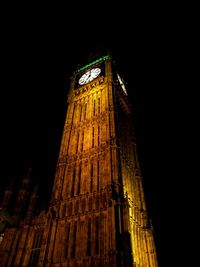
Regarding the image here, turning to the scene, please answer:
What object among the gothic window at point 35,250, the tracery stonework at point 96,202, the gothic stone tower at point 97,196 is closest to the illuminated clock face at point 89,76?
the gothic stone tower at point 97,196

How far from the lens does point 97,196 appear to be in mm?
20703

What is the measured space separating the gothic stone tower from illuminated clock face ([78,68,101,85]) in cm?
211

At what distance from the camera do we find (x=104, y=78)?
33125 millimetres

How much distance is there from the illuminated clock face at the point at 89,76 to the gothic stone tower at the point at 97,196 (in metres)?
2.11

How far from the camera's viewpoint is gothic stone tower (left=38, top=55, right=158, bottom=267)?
17891 mm

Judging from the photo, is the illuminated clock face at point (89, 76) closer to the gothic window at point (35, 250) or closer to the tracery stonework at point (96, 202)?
the tracery stonework at point (96, 202)

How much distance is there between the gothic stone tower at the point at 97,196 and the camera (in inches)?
704

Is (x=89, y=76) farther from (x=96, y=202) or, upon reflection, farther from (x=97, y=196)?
(x=96, y=202)

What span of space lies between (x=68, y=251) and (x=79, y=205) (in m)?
3.69

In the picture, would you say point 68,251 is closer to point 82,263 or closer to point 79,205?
point 82,263

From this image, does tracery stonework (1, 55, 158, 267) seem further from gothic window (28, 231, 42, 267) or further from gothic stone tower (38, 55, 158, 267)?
gothic window (28, 231, 42, 267)

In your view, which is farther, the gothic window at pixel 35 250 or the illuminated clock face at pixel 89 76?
the illuminated clock face at pixel 89 76

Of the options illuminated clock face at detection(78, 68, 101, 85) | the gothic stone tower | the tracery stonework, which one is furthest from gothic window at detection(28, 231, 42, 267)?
illuminated clock face at detection(78, 68, 101, 85)

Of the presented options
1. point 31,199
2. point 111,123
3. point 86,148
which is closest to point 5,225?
point 31,199
